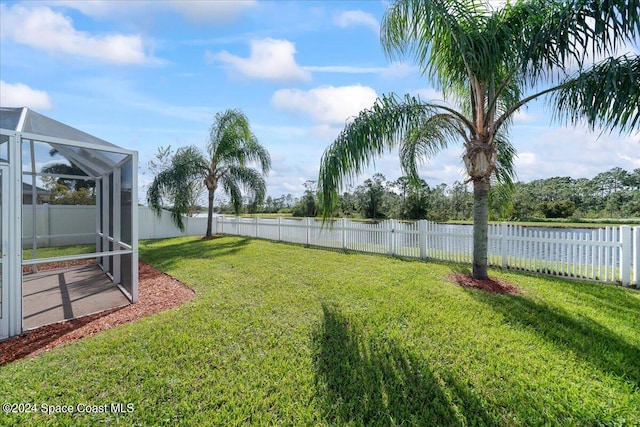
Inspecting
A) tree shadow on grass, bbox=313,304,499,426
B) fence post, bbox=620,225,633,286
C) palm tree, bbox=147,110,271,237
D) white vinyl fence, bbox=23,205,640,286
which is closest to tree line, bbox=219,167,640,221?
palm tree, bbox=147,110,271,237

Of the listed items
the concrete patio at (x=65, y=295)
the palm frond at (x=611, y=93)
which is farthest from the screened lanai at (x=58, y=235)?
the palm frond at (x=611, y=93)

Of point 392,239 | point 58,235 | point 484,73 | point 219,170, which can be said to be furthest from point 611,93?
point 219,170

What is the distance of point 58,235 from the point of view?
6.04 m

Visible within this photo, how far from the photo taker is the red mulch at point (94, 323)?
323 centimetres

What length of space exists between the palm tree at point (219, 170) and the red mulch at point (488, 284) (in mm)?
10130

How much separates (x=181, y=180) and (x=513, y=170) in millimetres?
12448

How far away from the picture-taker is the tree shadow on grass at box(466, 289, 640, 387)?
2.72 m

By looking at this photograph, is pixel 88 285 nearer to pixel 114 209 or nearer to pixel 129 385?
pixel 114 209

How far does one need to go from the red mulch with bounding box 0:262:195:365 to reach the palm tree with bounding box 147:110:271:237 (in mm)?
7605

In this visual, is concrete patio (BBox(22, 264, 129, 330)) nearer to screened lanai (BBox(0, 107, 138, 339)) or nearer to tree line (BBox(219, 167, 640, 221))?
screened lanai (BBox(0, 107, 138, 339))

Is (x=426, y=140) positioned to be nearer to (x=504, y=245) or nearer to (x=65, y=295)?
(x=504, y=245)

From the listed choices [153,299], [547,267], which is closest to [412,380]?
[153,299]

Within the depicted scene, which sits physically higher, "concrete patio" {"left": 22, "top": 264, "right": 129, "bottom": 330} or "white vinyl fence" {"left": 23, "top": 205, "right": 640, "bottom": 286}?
"white vinyl fence" {"left": 23, "top": 205, "right": 640, "bottom": 286}

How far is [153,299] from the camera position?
485 centimetres
